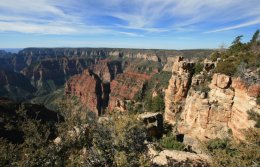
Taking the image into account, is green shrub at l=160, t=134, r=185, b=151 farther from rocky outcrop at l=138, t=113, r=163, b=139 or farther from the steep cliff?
the steep cliff

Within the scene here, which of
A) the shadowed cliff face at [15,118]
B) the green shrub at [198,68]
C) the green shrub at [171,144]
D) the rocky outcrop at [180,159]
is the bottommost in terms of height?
the shadowed cliff face at [15,118]

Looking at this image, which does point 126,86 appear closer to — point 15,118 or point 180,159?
point 15,118

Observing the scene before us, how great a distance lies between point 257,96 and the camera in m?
30.4

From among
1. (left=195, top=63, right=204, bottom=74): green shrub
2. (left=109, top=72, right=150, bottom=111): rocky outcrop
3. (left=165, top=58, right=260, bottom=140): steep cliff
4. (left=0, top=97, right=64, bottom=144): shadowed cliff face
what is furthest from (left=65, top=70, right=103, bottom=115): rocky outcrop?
(left=195, top=63, right=204, bottom=74): green shrub

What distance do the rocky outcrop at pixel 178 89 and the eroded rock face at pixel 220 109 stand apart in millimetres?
5292

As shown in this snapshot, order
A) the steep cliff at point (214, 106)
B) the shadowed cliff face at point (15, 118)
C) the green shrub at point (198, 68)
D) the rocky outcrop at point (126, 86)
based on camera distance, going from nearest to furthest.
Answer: the steep cliff at point (214, 106) → the green shrub at point (198, 68) → the shadowed cliff face at point (15, 118) → the rocky outcrop at point (126, 86)

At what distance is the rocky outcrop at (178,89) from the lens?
49.3 metres

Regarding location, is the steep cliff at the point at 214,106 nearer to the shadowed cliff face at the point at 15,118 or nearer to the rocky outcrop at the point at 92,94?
the shadowed cliff face at the point at 15,118

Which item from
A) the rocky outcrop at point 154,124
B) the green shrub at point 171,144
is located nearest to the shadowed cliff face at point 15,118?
the rocky outcrop at point 154,124

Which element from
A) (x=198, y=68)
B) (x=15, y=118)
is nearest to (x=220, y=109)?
(x=198, y=68)

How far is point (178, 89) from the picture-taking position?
1982 inches

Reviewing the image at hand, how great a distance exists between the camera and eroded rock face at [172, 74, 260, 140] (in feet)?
104

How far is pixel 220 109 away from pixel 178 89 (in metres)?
14.8

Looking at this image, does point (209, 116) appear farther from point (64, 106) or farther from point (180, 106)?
point (64, 106)
